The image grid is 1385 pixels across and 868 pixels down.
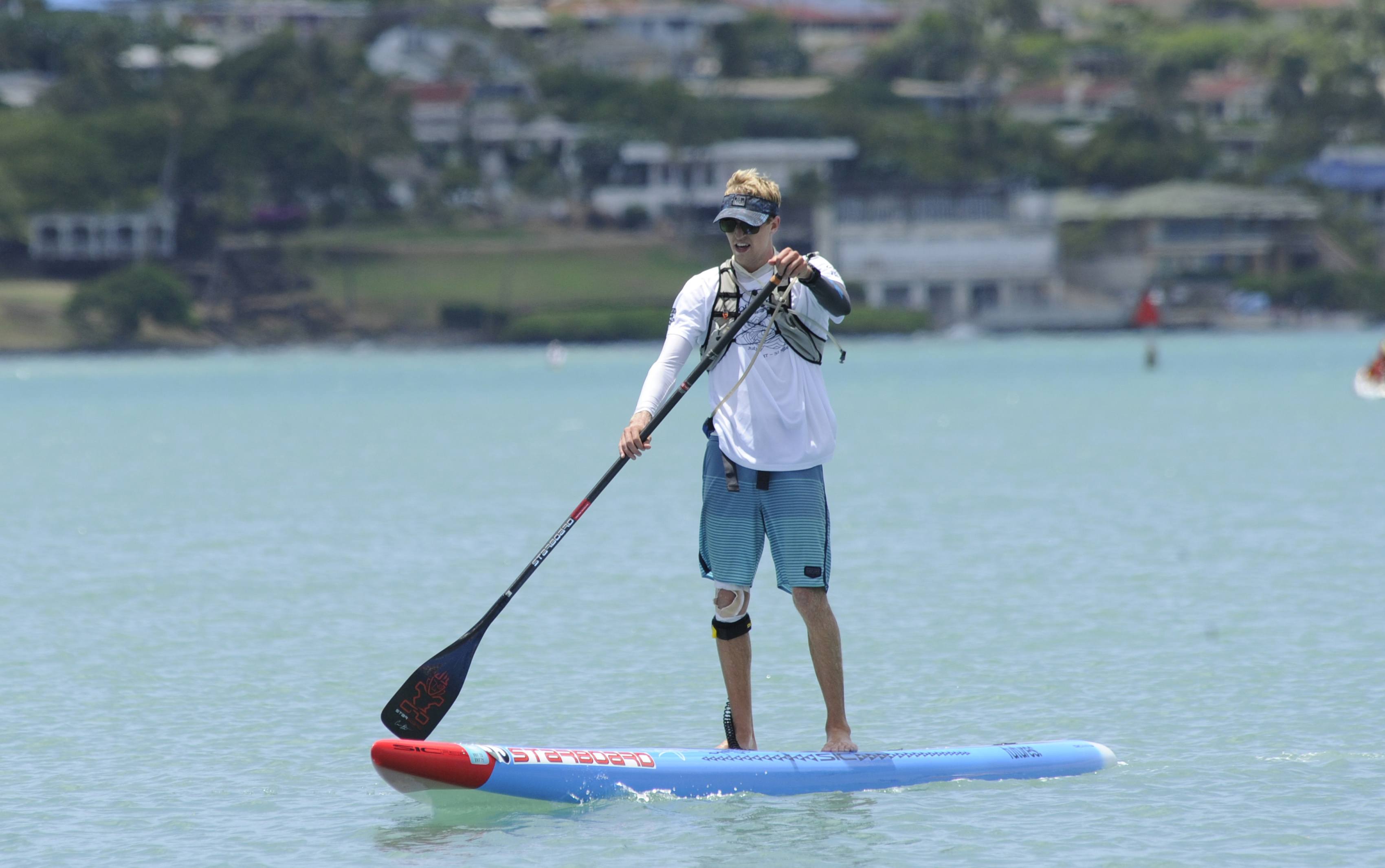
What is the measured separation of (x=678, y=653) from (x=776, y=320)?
4.67 m

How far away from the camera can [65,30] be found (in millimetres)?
136125

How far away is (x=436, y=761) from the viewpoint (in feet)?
26.6

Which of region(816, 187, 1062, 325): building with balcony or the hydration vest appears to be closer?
the hydration vest

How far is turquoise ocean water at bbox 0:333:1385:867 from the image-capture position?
8117 millimetres

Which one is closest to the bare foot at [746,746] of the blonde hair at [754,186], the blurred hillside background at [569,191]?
the blonde hair at [754,186]

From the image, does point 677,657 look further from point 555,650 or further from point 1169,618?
point 1169,618

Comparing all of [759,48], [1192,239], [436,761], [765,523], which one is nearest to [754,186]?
[765,523]

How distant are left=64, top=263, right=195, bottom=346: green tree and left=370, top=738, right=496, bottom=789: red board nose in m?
101

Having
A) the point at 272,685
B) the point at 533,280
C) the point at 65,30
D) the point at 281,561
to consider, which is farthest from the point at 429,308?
the point at 272,685

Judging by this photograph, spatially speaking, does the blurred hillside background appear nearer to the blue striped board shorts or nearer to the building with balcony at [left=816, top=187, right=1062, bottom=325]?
the building with balcony at [left=816, top=187, right=1062, bottom=325]

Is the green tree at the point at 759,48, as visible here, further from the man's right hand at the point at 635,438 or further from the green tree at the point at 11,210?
the man's right hand at the point at 635,438

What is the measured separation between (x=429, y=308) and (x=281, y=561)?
9645 centimetres

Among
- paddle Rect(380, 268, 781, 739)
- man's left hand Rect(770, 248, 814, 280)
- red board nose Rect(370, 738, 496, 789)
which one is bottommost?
red board nose Rect(370, 738, 496, 789)

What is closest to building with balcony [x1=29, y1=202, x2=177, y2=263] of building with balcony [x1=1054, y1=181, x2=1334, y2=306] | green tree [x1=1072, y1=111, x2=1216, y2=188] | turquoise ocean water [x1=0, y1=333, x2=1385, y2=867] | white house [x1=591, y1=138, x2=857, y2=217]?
white house [x1=591, y1=138, x2=857, y2=217]
